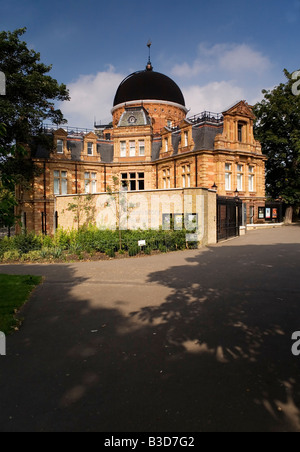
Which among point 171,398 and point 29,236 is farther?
point 29,236

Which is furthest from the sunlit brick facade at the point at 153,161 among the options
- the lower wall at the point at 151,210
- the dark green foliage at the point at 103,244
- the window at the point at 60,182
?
the dark green foliage at the point at 103,244

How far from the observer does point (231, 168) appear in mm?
31938

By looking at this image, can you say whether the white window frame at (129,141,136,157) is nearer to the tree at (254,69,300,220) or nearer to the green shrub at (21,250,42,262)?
the tree at (254,69,300,220)

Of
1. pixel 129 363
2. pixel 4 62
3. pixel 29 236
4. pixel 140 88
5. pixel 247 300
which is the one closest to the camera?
pixel 129 363

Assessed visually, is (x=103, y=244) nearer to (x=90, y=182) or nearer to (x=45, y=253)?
(x=45, y=253)

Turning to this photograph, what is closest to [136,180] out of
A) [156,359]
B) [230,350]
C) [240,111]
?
[240,111]

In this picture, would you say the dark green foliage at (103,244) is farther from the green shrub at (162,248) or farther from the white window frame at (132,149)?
the white window frame at (132,149)

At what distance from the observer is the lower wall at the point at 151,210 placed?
18156mm

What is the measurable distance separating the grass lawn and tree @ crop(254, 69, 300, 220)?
3047 centimetres

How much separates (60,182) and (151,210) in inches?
708

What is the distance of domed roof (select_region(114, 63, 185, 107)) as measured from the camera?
46281 mm
